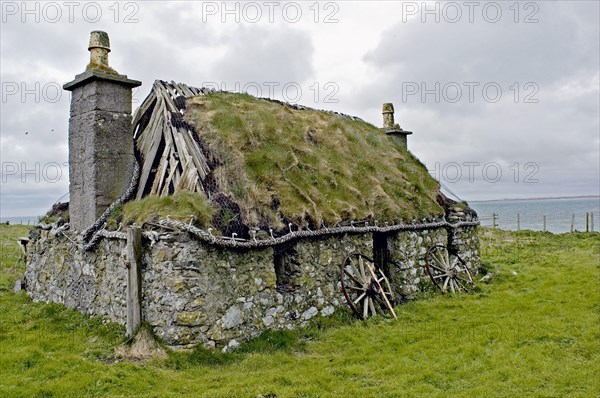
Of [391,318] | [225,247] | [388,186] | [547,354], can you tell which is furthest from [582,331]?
[225,247]

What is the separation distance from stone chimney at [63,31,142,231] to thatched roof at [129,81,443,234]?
1.98ft

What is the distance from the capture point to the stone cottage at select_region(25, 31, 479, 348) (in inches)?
369

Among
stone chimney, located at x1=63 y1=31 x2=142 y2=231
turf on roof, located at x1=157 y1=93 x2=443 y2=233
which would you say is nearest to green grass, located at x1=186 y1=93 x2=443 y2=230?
turf on roof, located at x1=157 y1=93 x2=443 y2=233

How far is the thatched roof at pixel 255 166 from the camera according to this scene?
35.1 feet

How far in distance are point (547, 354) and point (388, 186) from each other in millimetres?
6569

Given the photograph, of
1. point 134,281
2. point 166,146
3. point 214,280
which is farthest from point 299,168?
point 134,281

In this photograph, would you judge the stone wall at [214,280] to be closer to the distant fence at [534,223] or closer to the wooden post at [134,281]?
the wooden post at [134,281]

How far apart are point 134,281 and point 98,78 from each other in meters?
4.74

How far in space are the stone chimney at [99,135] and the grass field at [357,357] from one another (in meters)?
2.75

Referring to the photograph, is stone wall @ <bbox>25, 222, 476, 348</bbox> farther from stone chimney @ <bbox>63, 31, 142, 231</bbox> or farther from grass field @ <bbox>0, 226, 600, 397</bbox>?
stone chimney @ <bbox>63, 31, 142, 231</bbox>

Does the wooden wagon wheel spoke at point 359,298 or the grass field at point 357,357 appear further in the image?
the wooden wagon wheel spoke at point 359,298

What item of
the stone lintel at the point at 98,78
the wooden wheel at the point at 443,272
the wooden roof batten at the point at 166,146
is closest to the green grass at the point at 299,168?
the wooden roof batten at the point at 166,146

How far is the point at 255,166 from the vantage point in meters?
11.6

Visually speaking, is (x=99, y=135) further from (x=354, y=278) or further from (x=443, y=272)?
(x=443, y=272)
